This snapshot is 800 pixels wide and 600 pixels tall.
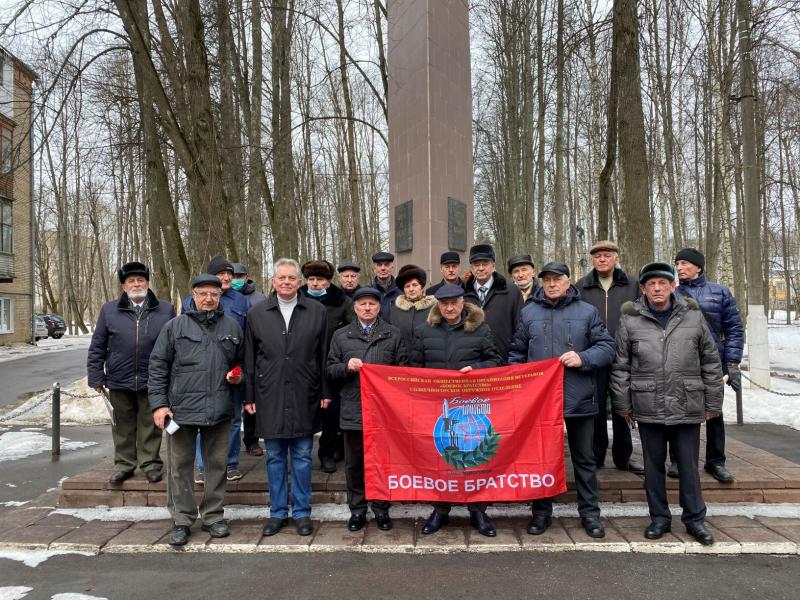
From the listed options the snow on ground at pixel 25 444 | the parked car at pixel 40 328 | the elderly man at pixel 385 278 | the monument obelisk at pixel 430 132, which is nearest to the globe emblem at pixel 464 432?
the elderly man at pixel 385 278

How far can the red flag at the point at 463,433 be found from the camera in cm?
434

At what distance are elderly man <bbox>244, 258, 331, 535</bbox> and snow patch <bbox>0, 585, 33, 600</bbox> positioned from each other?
5.17 feet

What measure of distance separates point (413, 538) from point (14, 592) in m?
2.68

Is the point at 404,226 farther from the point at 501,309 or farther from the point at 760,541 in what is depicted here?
the point at 760,541

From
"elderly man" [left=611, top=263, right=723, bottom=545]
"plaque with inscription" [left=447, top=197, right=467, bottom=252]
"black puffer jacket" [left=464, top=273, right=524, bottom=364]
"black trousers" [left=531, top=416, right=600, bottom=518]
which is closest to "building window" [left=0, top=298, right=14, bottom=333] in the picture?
"plaque with inscription" [left=447, top=197, right=467, bottom=252]

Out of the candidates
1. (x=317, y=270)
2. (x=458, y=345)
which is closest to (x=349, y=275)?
(x=317, y=270)

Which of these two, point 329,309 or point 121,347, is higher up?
point 329,309

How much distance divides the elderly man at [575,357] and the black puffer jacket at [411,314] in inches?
41.0

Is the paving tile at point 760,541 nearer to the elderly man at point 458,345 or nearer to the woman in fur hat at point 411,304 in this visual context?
the elderly man at point 458,345

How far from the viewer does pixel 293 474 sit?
4438 mm

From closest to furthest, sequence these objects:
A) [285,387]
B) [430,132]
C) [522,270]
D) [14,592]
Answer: [14,592] → [285,387] → [522,270] → [430,132]

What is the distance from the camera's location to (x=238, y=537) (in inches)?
169

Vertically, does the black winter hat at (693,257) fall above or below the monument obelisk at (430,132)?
below

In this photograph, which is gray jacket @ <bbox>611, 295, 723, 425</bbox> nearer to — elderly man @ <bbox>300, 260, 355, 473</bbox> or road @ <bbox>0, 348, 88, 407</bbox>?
elderly man @ <bbox>300, 260, 355, 473</bbox>
